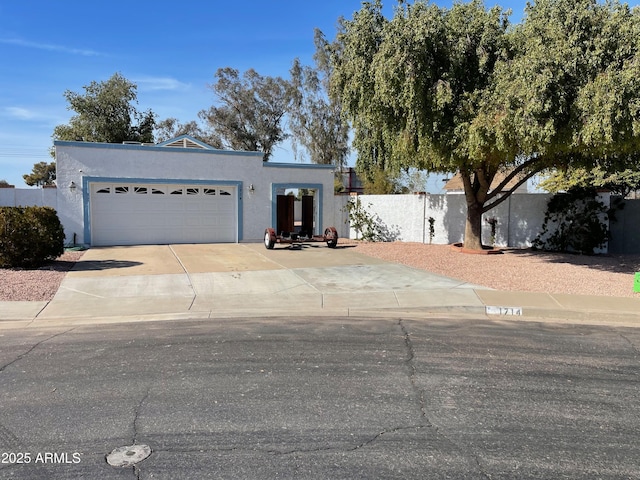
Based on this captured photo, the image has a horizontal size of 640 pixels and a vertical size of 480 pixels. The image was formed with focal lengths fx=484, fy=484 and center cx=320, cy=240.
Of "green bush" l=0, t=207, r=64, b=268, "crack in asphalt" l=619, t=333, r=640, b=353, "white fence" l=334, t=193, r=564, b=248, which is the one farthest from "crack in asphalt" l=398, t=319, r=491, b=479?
"white fence" l=334, t=193, r=564, b=248

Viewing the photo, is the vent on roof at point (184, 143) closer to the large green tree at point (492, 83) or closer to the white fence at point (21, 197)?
the white fence at point (21, 197)

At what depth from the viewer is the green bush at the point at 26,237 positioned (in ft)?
37.8

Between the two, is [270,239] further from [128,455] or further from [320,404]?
[128,455]

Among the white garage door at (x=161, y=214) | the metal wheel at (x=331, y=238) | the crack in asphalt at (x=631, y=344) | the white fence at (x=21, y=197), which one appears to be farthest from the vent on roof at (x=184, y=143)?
the crack in asphalt at (x=631, y=344)

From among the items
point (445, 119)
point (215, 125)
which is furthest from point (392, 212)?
point (215, 125)

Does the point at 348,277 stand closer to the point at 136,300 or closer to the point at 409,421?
the point at 136,300

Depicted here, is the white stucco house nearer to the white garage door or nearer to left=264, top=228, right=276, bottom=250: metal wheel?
the white garage door

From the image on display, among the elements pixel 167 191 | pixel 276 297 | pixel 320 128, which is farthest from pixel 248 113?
pixel 276 297

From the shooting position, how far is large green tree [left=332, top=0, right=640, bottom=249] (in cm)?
1002

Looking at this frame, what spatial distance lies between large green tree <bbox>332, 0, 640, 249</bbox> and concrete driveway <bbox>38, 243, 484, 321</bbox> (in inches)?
144

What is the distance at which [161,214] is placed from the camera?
19.0 m

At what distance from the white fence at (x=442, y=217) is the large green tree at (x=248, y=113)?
19096 millimetres

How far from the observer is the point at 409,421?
409 centimetres

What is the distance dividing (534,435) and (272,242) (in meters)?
13.8
